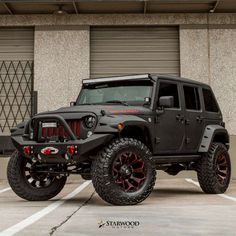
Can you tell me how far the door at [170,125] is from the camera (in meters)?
8.27

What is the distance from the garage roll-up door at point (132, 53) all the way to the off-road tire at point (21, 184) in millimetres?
7559

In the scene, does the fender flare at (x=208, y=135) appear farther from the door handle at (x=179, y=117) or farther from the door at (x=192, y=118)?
the door handle at (x=179, y=117)

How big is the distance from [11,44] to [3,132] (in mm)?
2580

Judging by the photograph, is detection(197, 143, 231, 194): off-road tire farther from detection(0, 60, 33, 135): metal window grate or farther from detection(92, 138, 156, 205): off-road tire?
detection(0, 60, 33, 135): metal window grate

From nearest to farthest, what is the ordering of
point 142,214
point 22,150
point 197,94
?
point 142,214 → point 22,150 → point 197,94

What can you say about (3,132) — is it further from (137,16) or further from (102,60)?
(137,16)

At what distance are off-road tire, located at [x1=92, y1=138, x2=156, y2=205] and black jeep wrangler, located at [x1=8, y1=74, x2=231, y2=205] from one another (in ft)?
0.04

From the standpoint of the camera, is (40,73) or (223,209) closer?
(223,209)

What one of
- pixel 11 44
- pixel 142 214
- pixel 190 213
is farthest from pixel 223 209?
pixel 11 44

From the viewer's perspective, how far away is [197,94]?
9.57 m

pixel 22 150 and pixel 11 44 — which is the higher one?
pixel 11 44

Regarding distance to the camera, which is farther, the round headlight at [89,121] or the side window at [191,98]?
the side window at [191,98]

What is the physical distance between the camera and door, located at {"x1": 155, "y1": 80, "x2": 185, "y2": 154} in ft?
27.1

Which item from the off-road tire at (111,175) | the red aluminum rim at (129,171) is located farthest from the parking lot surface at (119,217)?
the red aluminum rim at (129,171)
